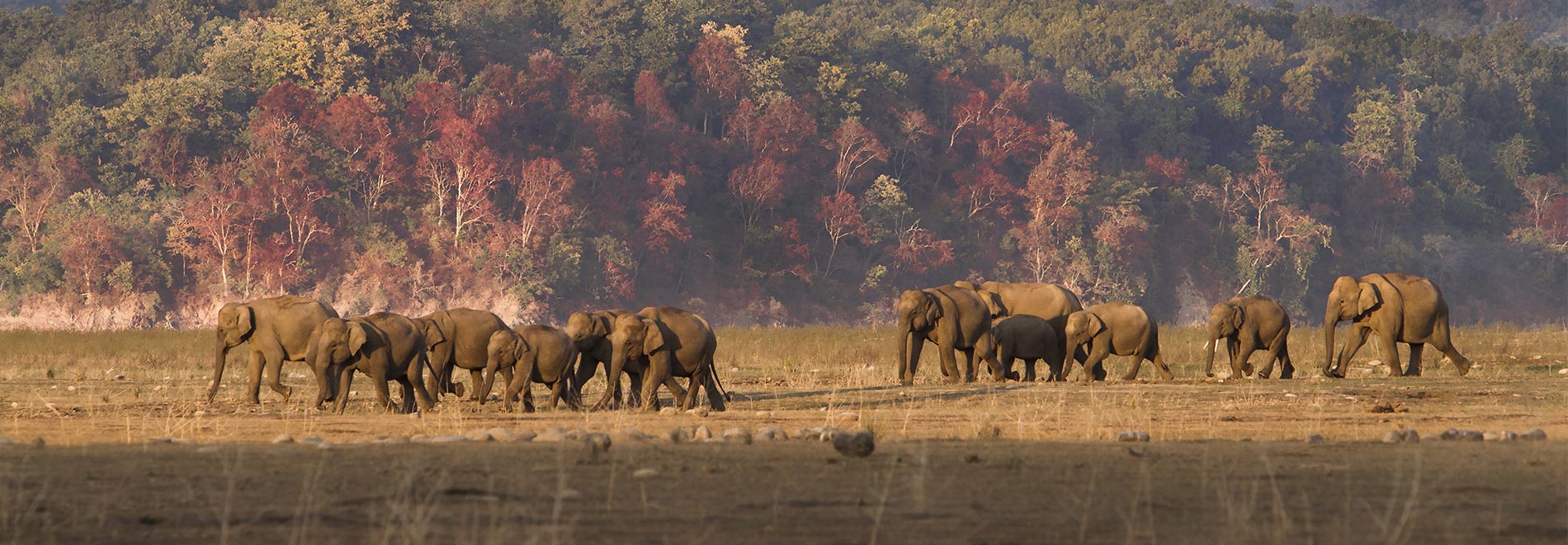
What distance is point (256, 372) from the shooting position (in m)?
20.9

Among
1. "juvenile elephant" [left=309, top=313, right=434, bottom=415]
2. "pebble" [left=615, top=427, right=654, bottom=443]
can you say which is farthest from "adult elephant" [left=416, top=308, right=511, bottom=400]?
"pebble" [left=615, top=427, right=654, bottom=443]

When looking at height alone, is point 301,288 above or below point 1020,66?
below

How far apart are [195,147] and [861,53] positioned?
26.5 metres

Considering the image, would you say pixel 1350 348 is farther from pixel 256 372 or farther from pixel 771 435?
pixel 771 435

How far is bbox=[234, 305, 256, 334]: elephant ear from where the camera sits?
2109 cm

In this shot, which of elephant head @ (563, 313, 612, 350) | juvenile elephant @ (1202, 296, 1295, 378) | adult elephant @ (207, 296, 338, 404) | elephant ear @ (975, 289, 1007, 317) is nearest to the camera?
elephant head @ (563, 313, 612, 350)

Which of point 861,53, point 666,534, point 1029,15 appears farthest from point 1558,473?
point 1029,15

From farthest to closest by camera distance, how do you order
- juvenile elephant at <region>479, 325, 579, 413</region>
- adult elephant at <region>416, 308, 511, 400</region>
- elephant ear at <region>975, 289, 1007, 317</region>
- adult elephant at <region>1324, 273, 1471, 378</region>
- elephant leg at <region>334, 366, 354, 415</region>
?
1. elephant ear at <region>975, 289, 1007, 317</region>
2. adult elephant at <region>1324, 273, 1471, 378</region>
3. adult elephant at <region>416, 308, 511, 400</region>
4. juvenile elephant at <region>479, 325, 579, 413</region>
5. elephant leg at <region>334, 366, 354, 415</region>

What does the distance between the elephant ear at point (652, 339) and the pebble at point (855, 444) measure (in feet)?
24.1

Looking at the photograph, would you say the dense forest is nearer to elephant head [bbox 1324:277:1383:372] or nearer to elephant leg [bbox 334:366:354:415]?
elephant head [bbox 1324:277:1383:372]

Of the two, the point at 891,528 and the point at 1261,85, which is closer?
the point at 891,528

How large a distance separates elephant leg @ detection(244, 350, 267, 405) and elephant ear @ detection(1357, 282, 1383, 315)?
547 inches

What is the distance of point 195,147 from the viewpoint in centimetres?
6256

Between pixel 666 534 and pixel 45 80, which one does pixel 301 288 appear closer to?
pixel 45 80
